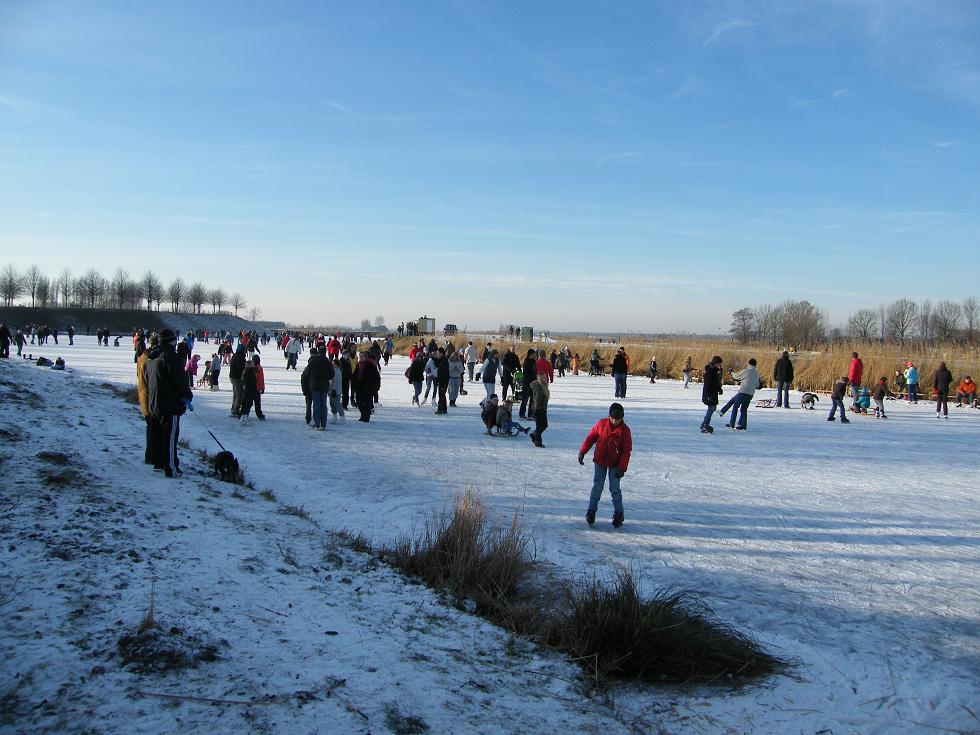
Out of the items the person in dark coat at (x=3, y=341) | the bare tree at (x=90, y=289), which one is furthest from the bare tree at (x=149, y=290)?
the person in dark coat at (x=3, y=341)

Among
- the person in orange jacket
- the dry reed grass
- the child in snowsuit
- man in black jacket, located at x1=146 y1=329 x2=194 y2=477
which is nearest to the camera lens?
man in black jacket, located at x1=146 y1=329 x2=194 y2=477

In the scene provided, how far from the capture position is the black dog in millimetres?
8594

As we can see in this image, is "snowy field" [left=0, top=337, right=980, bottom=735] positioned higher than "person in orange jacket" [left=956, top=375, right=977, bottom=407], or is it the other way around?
"person in orange jacket" [left=956, top=375, right=977, bottom=407]

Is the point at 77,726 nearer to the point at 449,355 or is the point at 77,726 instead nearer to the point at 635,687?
the point at 635,687

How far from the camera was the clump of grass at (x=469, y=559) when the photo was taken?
17.9 ft

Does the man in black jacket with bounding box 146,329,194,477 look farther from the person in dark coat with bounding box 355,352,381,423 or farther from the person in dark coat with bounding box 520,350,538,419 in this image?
the person in dark coat with bounding box 520,350,538,419

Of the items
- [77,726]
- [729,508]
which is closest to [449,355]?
[729,508]

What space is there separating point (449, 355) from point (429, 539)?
41.5 ft

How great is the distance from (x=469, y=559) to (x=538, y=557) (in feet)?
2.99

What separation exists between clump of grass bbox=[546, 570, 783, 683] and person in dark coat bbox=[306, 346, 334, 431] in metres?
9.50

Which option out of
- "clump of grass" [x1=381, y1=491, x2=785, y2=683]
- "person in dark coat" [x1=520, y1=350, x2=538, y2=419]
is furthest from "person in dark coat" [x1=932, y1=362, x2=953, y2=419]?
"clump of grass" [x1=381, y1=491, x2=785, y2=683]

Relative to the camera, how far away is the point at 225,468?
28.3 feet

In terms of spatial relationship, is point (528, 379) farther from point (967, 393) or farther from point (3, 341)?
point (3, 341)

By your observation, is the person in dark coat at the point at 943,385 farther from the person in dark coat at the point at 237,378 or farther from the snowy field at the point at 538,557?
the person in dark coat at the point at 237,378
